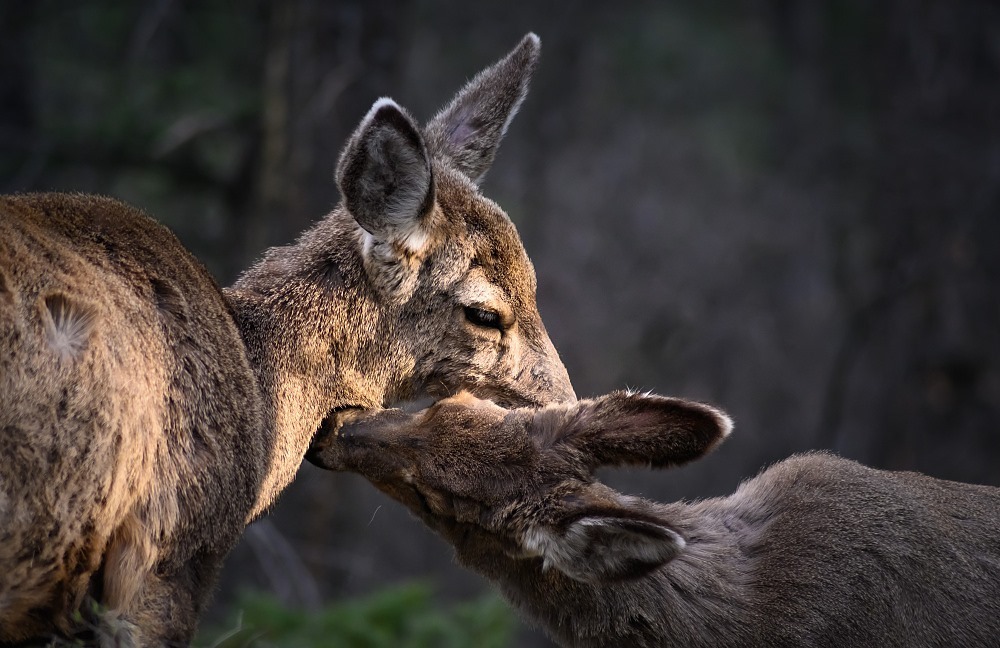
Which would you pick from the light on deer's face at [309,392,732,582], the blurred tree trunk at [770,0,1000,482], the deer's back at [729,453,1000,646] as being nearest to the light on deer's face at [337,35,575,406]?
the light on deer's face at [309,392,732,582]

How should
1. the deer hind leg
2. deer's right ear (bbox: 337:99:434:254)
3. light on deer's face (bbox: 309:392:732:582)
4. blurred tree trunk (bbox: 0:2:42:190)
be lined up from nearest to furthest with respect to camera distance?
the deer hind leg < light on deer's face (bbox: 309:392:732:582) < deer's right ear (bbox: 337:99:434:254) < blurred tree trunk (bbox: 0:2:42:190)

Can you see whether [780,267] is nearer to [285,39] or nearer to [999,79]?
[999,79]

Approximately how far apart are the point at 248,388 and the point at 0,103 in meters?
7.09

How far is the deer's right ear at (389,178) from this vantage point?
215 inches

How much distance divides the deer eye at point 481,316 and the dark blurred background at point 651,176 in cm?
318

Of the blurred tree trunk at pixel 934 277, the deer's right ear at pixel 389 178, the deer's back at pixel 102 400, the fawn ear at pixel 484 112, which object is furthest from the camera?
the blurred tree trunk at pixel 934 277

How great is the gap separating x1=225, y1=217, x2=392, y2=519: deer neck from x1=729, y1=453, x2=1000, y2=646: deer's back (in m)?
1.97

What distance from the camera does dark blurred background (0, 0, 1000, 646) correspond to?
35.1 feet

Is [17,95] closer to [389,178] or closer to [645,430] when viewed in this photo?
[389,178]

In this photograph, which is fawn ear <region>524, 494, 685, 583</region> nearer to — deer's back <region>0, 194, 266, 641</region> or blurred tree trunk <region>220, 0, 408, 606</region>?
deer's back <region>0, 194, 266, 641</region>

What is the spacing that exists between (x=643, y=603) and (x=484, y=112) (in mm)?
3011

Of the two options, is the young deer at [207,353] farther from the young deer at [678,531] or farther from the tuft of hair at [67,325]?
the young deer at [678,531]

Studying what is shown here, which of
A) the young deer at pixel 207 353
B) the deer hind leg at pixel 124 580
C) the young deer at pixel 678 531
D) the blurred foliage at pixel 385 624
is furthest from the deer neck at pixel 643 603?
the blurred foliage at pixel 385 624

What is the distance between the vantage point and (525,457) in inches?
210
